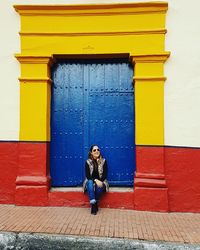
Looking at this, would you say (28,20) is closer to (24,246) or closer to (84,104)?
(84,104)

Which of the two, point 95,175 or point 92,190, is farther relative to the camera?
point 95,175

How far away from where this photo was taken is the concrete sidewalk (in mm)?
5079

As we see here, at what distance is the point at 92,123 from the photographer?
700 centimetres

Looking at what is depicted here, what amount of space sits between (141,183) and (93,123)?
4.96 ft

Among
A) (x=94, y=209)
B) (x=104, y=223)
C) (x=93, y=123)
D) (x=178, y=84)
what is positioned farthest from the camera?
(x=93, y=123)

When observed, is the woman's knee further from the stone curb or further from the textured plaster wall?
the textured plaster wall

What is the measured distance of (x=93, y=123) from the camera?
7.00 m

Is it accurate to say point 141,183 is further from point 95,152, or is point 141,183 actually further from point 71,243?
point 71,243

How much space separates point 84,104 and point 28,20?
76.8 inches

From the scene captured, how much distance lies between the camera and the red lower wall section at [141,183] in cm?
648

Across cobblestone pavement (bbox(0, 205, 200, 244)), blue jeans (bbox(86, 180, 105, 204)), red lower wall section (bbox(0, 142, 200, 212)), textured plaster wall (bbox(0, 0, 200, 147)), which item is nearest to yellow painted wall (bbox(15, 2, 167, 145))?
textured plaster wall (bbox(0, 0, 200, 147))

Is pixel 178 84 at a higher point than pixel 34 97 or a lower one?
higher

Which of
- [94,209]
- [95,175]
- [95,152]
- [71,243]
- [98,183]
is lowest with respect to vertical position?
[71,243]

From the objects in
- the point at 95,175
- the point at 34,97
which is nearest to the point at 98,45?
the point at 34,97
